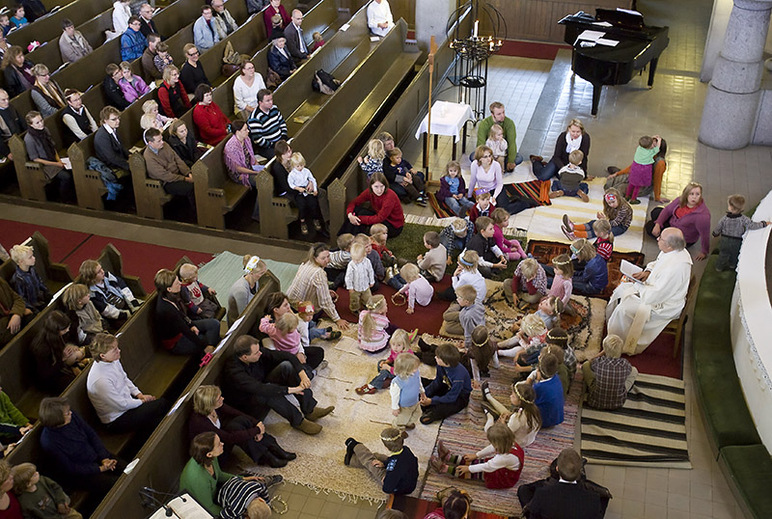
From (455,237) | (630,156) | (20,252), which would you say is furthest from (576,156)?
(20,252)

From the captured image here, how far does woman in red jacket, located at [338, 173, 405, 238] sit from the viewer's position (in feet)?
30.1

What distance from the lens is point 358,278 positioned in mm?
8250

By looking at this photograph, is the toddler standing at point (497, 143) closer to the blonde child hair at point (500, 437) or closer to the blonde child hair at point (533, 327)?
the blonde child hair at point (533, 327)

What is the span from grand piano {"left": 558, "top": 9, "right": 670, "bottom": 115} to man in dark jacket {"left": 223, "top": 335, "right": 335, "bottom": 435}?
747cm

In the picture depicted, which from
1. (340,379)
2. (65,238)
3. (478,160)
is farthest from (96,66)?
(340,379)

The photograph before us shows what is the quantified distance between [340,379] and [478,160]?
3.64 m

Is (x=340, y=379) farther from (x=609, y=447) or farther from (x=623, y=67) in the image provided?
(x=623, y=67)

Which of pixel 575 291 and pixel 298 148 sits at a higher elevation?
pixel 298 148

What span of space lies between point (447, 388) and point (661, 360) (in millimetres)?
2233

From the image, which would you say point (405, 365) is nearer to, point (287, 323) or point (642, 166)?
point (287, 323)

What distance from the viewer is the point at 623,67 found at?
1216cm

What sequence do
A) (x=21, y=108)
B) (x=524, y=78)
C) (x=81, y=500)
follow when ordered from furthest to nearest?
1. (x=524, y=78)
2. (x=21, y=108)
3. (x=81, y=500)

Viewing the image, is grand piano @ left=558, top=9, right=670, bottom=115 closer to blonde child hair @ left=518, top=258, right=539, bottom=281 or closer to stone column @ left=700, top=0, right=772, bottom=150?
stone column @ left=700, top=0, right=772, bottom=150

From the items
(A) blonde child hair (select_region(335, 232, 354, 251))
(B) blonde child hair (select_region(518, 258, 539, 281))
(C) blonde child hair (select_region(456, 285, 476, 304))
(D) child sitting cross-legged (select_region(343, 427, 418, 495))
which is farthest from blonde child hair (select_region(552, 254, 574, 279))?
(D) child sitting cross-legged (select_region(343, 427, 418, 495))
